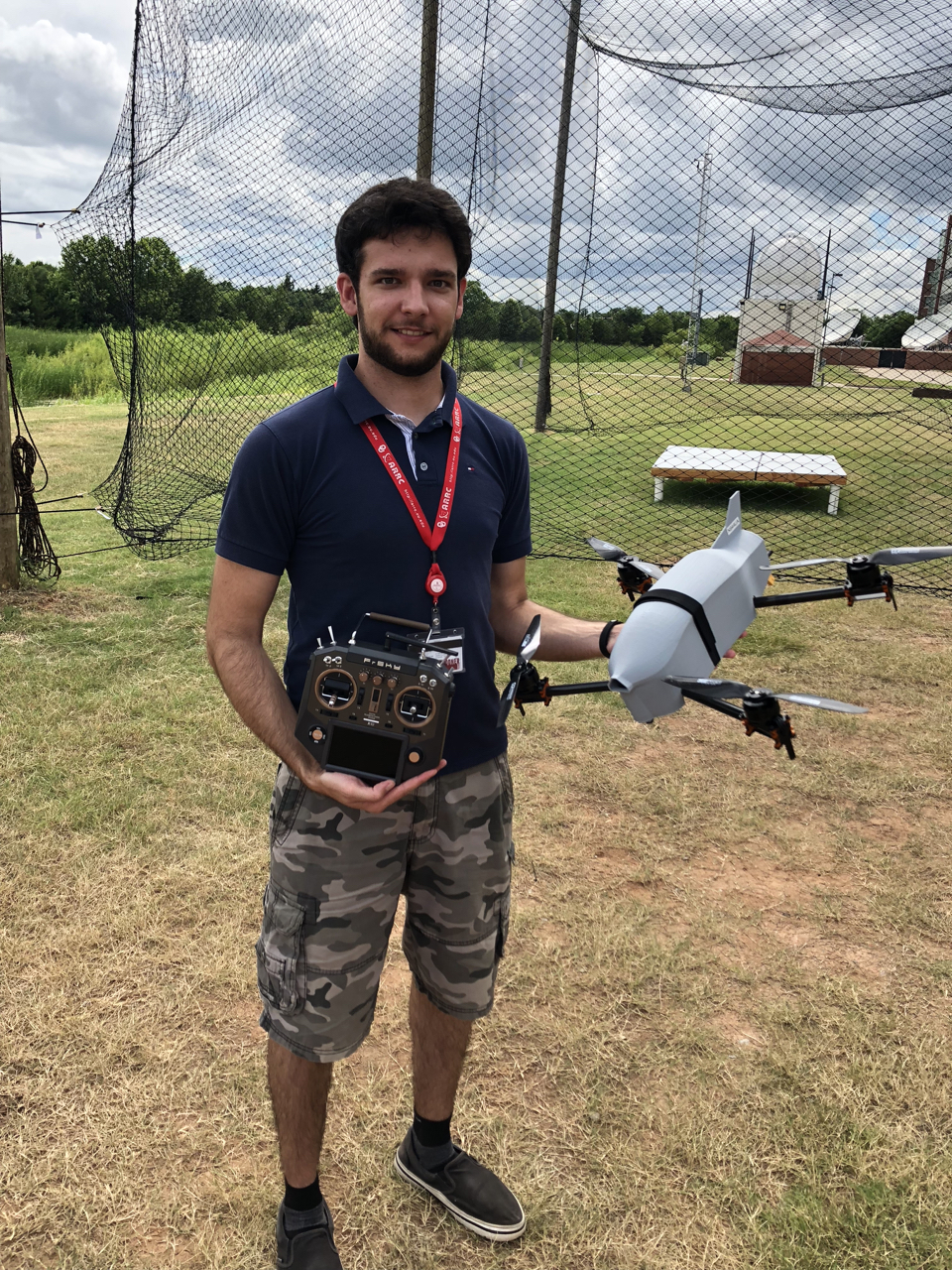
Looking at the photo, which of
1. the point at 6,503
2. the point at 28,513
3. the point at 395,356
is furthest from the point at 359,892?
the point at 28,513

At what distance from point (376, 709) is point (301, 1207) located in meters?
1.19

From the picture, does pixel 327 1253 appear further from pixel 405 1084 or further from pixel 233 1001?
pixel 233 1001

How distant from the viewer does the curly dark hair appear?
1.61 metres

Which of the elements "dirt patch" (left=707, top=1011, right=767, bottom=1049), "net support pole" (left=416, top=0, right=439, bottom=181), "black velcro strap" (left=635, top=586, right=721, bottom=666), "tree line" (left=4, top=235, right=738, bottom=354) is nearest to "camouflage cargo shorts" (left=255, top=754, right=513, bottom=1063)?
"black velcro strap" (left=635, top=586, right=721, bottom=666)

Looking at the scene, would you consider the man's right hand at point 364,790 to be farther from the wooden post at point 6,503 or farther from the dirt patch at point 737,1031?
the wooden post at point 6,503

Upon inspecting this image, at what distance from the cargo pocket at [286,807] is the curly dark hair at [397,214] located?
96 centimetres

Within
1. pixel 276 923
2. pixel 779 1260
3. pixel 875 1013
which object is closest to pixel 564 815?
pixel 875 1013

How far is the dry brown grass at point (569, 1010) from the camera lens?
204 cm

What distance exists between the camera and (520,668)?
5.63 feet

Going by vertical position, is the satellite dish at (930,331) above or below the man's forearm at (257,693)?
above

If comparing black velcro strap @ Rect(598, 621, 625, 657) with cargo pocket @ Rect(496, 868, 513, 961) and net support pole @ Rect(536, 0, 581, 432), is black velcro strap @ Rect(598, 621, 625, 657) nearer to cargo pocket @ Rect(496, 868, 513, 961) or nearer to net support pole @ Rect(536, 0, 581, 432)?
cargo pocket @ Rect(496, 868, 513, 961)

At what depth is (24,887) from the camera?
3.18 m

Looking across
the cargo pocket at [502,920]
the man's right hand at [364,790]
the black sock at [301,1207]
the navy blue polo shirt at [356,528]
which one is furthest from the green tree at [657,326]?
the black sock at [301,1207]

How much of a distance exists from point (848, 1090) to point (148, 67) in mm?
7179
